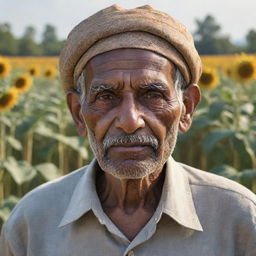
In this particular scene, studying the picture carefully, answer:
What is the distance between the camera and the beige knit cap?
2.23 metres

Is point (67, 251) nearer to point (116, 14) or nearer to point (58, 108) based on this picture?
point (116, 14)

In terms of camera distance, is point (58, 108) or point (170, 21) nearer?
point (170, 21)

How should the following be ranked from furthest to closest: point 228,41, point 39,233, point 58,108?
point 228,41 → point 58,108 → point 39,233

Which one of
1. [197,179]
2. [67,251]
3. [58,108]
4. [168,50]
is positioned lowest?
[58,108]

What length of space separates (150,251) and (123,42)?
709 millimetres

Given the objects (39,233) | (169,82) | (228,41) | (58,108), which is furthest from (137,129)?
(228,41)

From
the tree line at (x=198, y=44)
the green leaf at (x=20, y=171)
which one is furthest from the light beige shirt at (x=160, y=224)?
the tree line at (x=198, y=44)

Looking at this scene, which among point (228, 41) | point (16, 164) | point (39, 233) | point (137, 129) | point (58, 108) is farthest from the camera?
point (228, 41)

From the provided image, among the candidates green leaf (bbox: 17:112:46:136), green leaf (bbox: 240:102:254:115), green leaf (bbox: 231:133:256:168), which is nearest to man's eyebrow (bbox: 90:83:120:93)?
green leaf (bbox: 231:133:256:168)

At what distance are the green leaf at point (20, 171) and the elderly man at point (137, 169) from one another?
3.11 m

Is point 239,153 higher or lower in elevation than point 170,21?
A: lower

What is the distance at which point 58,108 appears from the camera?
25.6ft

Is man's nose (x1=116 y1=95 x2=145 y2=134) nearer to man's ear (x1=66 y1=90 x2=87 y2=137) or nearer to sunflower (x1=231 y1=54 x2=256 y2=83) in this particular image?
man's ear (x1=66 y1=90 x2=87 y2=137)

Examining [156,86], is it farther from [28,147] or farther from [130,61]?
[28,147]
